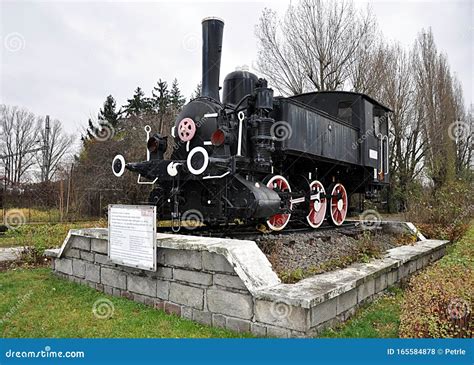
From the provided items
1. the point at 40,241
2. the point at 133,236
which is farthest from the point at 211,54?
the point at 40,241

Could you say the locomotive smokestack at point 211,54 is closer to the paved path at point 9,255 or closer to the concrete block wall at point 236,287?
the concrete block wall at point 236,287

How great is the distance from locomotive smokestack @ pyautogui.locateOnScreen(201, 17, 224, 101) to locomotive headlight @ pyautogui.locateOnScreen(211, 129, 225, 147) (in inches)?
43.6

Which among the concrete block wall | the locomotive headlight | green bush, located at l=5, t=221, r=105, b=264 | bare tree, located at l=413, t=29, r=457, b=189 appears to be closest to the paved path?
green bush, located at l=5, t=221, r=105, b=264

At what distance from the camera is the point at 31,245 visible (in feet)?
25.4

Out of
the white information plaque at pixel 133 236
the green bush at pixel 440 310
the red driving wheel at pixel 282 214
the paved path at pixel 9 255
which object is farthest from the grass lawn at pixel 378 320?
the paved path at pixel 9 255

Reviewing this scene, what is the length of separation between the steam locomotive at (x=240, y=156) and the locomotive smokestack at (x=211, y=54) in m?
0.02

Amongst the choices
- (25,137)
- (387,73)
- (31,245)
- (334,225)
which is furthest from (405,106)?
(25,137)

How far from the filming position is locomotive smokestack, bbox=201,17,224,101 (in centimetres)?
657

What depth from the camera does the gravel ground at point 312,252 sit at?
474 cm

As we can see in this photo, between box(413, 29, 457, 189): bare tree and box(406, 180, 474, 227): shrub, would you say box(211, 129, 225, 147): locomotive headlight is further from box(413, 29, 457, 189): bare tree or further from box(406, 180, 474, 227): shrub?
box(413, 29, 457, 189): bare tree

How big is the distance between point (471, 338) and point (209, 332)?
7.32ft

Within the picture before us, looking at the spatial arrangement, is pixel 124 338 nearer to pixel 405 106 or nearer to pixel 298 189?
pixel 298 189

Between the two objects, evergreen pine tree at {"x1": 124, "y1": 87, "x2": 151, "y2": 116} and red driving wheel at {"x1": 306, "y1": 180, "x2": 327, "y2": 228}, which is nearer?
red driving wheel at {"x1": 306, "y1": 180, "x2": 327, "y2": 228}

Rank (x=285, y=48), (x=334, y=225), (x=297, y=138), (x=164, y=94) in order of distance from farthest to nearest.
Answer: (x=164, y=94) < (x=285, y=48) < (x=334, y=225) < (x=297, y=138)
